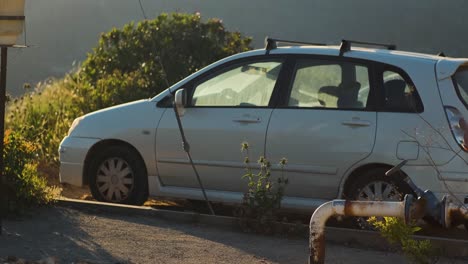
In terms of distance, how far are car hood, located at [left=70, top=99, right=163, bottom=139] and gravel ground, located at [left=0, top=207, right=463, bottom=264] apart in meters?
1.01

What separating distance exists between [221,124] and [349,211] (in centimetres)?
344

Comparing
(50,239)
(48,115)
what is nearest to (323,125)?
(50,239)

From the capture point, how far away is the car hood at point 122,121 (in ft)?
32.1

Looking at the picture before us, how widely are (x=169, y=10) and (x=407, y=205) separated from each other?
1461cm

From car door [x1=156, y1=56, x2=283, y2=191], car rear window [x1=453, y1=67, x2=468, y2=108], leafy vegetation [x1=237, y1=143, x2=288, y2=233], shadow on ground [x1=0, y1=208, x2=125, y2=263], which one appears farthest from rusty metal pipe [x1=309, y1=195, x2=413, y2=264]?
car door [x1=156, y1=56, x2=283, y2=191]

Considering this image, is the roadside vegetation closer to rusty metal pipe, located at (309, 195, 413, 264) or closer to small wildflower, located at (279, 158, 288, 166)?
small wildflower, located at (279, 158, 288, 166)

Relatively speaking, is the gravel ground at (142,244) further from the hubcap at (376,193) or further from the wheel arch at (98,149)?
the wheel arch at (98,149)

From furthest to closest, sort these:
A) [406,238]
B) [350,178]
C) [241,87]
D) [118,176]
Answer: [118,176], [241,87], [350,178], [406,238]

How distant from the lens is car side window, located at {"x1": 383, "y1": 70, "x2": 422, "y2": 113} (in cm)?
868

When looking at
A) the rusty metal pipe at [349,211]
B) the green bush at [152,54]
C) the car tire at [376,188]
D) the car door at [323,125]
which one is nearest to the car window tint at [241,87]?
the car door at [323,125]

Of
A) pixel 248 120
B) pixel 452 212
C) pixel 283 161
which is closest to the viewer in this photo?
pixel 452 212

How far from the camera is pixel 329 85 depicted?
9.18m

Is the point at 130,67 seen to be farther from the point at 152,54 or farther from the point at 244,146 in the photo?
the point at 244,146

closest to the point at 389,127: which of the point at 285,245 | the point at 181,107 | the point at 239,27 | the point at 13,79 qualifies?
the point at 285,245
